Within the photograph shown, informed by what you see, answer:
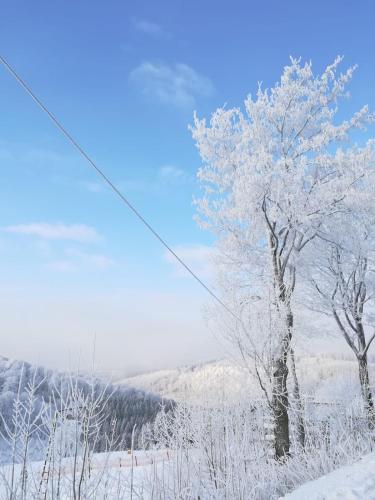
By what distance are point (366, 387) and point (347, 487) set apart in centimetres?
917

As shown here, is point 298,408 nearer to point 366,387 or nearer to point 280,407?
point 280,407

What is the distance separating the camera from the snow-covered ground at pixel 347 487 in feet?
13.0

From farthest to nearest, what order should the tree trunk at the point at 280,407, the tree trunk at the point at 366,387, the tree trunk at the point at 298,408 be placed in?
the tree trunk at the point at 366,387 → the tree trunk at the point at 298,408 → the tree trunk at the point at 280,407

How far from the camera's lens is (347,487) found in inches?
165

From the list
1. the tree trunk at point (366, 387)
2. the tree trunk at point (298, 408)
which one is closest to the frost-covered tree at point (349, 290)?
the tree trunk at point (366, 387)

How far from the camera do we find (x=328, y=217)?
9.61 m

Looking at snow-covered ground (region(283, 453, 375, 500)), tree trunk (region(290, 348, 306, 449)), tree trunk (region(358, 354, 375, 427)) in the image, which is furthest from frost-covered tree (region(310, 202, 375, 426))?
snow-covered ground (region(283, 453, 375, 500))

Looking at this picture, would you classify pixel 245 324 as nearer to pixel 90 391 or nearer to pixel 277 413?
pixel 277 413

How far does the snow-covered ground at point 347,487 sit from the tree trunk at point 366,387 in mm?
6820

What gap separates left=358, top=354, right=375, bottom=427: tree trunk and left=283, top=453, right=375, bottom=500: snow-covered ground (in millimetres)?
6820

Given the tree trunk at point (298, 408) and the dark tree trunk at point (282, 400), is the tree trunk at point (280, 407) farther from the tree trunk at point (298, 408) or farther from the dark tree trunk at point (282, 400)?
the tree trunk at point (298, 408)

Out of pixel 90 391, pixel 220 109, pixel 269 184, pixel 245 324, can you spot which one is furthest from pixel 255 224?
pixel 90 391

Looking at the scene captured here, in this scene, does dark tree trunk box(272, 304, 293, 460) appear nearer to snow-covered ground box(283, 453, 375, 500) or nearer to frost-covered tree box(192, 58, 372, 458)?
frost-covered tree box(192, 58, 372, 458)

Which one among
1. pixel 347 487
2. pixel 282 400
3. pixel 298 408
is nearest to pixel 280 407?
pixel 282 400
